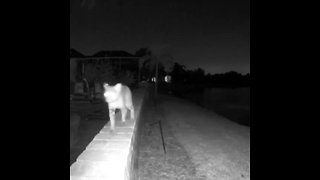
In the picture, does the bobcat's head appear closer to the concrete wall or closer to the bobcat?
the bobcat

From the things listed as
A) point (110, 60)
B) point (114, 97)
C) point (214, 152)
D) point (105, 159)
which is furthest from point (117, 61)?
point (105, 159)

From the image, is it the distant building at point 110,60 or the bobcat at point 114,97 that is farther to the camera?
the distant building at point 110,60

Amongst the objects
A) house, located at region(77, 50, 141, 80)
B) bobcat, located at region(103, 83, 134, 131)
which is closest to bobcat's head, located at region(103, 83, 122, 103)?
bobcat, located at region(103, 83, 134, 131)

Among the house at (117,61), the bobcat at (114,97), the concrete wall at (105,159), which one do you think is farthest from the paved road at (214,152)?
the house at (117,61)

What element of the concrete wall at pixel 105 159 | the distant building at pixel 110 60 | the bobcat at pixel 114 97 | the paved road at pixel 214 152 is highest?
the distant building at pixel 110 60

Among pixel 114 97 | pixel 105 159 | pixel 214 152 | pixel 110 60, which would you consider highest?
pixel 110 60

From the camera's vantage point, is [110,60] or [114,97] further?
[110,60]

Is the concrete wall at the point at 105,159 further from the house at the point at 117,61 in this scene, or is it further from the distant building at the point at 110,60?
the house at the point at 117,61

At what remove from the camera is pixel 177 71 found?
65375mm

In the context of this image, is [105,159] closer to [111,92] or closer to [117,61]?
[111,92]
